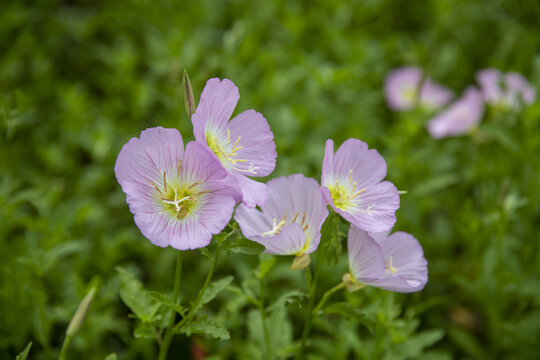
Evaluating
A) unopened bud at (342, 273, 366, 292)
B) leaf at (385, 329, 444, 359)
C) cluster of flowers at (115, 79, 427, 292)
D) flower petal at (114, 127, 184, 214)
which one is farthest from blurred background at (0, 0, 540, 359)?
flower petal at (114, 127, 184, 214)

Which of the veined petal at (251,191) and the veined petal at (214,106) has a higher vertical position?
the veined petal at (214,106)

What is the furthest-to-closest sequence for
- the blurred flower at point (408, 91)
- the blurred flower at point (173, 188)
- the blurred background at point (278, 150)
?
the blurred flower at point (408, 91) < the blurred background at point (278, 150) < the blurred flower at point (173, 188)

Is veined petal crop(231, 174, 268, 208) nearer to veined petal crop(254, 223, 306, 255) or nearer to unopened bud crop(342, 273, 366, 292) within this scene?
veined petal crop(254, 223, 306, 255)

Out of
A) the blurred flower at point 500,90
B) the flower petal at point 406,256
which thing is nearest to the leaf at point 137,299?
the flower petal at point 406,256

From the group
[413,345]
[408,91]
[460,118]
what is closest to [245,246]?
[413,345]

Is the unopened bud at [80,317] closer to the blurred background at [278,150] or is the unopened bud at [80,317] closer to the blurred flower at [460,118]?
the blurred background at [278,150]

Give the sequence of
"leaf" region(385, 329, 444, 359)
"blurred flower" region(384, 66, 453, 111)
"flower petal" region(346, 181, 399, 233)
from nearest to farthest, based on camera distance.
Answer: "flower petal" region(346, 181, 399, 233) < "leaf" region(385, 329, 444, 359) < "blurred flower" region(384, 66, 453, 111)
